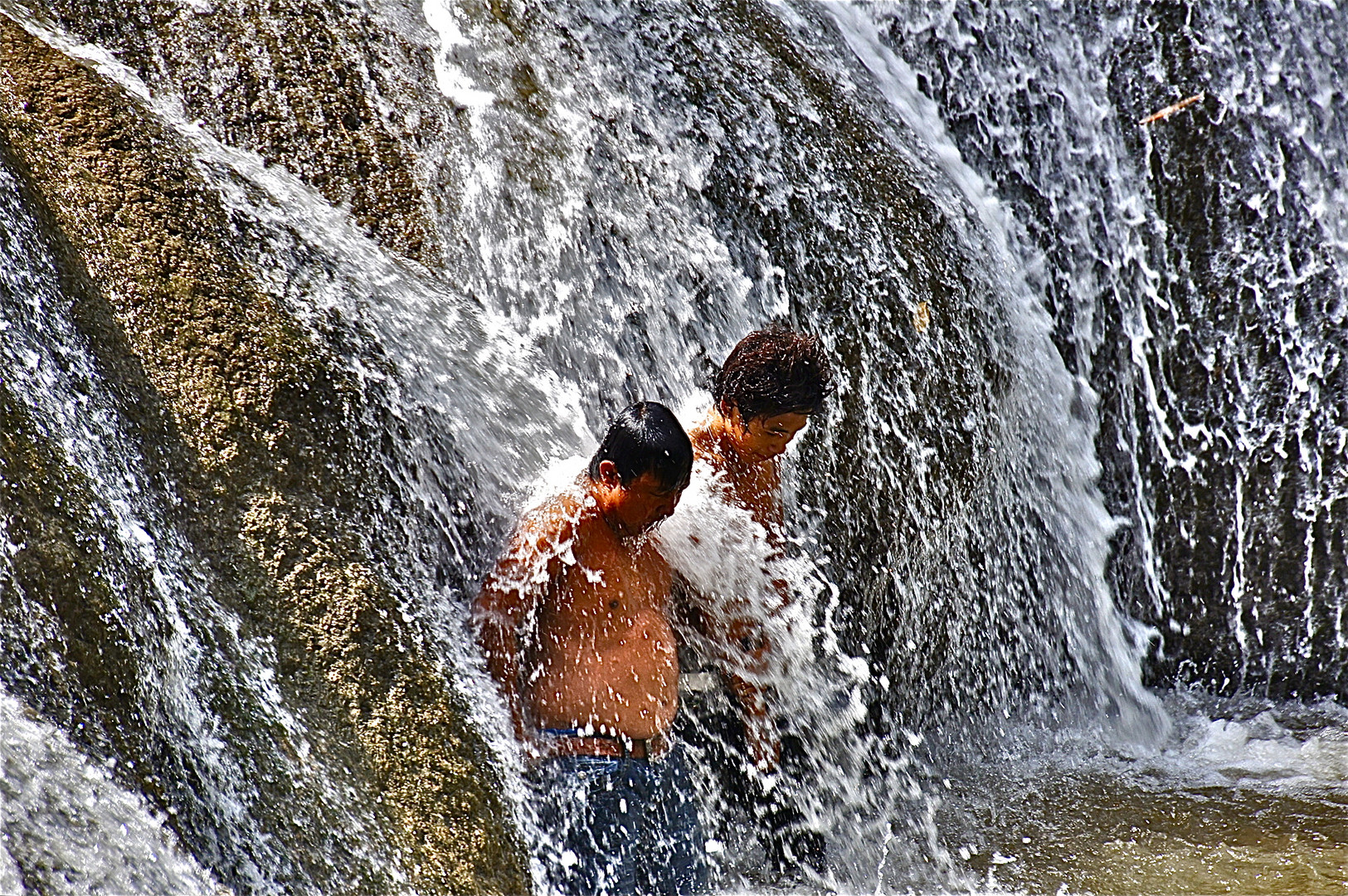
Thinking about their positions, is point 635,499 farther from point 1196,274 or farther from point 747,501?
point 1196,274

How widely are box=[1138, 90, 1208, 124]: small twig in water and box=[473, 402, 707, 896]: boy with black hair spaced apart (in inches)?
134

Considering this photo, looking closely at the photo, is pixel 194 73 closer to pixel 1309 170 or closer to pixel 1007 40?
pixel 1007 40

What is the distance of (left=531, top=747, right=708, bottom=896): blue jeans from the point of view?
242 centimetres

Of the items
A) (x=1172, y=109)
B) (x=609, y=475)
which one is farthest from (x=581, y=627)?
(x=1172, y=109)

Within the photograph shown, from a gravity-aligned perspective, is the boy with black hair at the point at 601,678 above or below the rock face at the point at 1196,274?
below

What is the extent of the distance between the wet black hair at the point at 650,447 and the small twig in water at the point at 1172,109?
3.41 m

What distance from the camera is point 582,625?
2.45 m

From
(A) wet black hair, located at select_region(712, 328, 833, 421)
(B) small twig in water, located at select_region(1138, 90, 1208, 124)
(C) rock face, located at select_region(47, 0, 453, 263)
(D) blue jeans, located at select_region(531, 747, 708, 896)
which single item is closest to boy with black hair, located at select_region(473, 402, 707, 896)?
(D) blue jeans, located at select_region(531, 747, 708, 896)

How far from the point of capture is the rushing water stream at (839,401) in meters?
2.21

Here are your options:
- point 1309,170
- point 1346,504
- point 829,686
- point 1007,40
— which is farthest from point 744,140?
point 1346,504

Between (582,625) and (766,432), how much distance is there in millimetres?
739

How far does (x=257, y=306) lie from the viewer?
8.63 feet

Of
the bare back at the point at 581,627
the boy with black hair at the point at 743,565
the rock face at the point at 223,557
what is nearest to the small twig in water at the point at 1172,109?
the boy with black hair at the point at 743,565

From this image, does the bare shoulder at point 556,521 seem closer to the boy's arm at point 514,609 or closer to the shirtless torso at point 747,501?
the boy's arm at point 514,609
